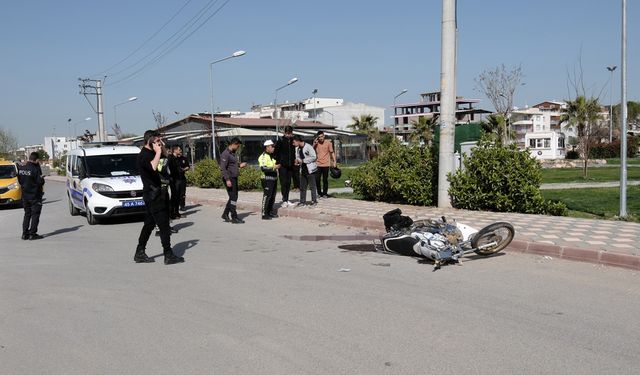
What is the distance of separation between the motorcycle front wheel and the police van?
8.04 meters

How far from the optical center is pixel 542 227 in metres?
9.33

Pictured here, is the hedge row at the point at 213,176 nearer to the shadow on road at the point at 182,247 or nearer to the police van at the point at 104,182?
the police van at the point at 104,182

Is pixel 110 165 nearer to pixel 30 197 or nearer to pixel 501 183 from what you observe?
pixel 30 197

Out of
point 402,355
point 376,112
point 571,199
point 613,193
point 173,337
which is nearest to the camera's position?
point 402,355

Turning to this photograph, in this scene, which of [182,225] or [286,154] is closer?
[182,225]

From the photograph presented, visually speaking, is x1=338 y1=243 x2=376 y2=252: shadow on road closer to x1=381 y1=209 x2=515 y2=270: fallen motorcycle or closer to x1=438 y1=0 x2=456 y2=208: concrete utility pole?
x1=381 y1=209 x2=515 y2=270: fallen motorcycle

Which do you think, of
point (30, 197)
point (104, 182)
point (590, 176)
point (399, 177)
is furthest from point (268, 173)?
point (590, 176)

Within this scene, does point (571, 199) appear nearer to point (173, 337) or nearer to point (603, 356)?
point (603, 356)

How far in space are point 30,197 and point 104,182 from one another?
6.57ft

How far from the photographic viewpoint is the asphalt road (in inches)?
164

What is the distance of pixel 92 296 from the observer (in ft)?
20.5

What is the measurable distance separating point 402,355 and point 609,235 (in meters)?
5.70

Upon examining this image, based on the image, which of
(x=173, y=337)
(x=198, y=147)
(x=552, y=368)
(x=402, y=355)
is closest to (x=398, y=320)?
(x=402, y=355)

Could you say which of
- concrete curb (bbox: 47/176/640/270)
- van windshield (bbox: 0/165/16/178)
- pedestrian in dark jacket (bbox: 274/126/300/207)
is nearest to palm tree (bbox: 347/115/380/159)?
van windshield (bbox: 0/165/16/178)
